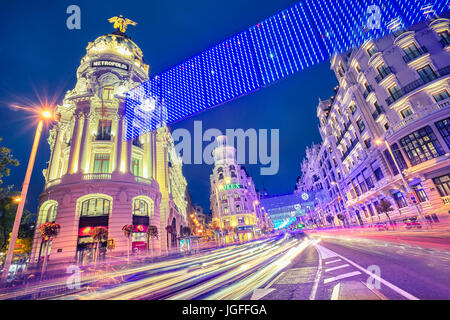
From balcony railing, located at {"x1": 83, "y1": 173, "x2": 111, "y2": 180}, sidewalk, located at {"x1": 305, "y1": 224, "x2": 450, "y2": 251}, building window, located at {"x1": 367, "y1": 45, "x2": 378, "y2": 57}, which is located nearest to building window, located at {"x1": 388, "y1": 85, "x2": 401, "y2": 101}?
building window, located at {"x1": 367, "y1": 45, "x2": 378, "y2": 57}

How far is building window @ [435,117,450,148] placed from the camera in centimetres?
1994

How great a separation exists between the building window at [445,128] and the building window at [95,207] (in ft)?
125

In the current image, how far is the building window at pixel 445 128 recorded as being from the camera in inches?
785

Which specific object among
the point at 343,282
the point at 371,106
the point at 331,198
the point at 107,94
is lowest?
the point at 343,282

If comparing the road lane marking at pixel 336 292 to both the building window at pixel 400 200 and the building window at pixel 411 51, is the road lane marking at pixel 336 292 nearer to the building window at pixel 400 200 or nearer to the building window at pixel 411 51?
the building window at pixel 400 200

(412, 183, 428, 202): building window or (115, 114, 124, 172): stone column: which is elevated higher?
(115, 114, 124, 172): stone column

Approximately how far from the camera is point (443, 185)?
20125 mm

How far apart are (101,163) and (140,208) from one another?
7898 millimetres

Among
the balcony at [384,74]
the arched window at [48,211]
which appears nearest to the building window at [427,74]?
the balcony at [384,74]

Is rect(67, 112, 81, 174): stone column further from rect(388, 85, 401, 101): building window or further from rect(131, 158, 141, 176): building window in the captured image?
rect(388, 85, 401, 101): building window

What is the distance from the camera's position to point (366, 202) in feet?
111

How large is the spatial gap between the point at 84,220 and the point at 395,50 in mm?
44280

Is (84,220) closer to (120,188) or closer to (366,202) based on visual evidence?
(120,188)
